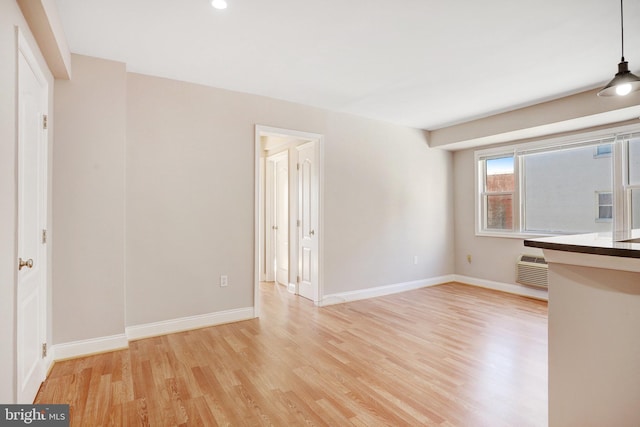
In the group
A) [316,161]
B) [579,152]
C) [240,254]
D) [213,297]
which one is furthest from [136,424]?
[579,152]

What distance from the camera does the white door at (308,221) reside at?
4.58m

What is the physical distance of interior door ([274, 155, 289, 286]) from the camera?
5453 millimetres

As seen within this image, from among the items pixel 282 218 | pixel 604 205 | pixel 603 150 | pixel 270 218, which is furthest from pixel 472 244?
pixel 270 218

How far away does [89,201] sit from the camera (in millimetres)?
2934

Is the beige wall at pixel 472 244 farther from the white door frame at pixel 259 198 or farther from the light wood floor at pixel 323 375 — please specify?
the white door frame at pixel 259 198

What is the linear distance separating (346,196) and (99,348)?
10.9 feet

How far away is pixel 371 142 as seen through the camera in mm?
4984

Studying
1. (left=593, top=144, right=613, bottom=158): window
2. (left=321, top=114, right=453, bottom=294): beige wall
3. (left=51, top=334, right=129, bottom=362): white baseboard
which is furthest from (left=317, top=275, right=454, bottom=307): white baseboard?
(left=593, top=144, right=613, bottom=158): window

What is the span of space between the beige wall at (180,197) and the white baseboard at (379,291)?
118 millimetres

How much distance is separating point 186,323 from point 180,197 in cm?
136

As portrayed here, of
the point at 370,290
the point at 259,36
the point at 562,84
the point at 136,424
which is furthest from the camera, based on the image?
the point at 370,290

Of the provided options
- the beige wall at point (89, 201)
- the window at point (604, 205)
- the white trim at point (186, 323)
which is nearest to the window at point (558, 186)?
the window at point (604, 205)

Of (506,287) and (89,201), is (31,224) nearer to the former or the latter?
(89,201)

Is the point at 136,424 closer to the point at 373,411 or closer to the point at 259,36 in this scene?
the point at 373,411
